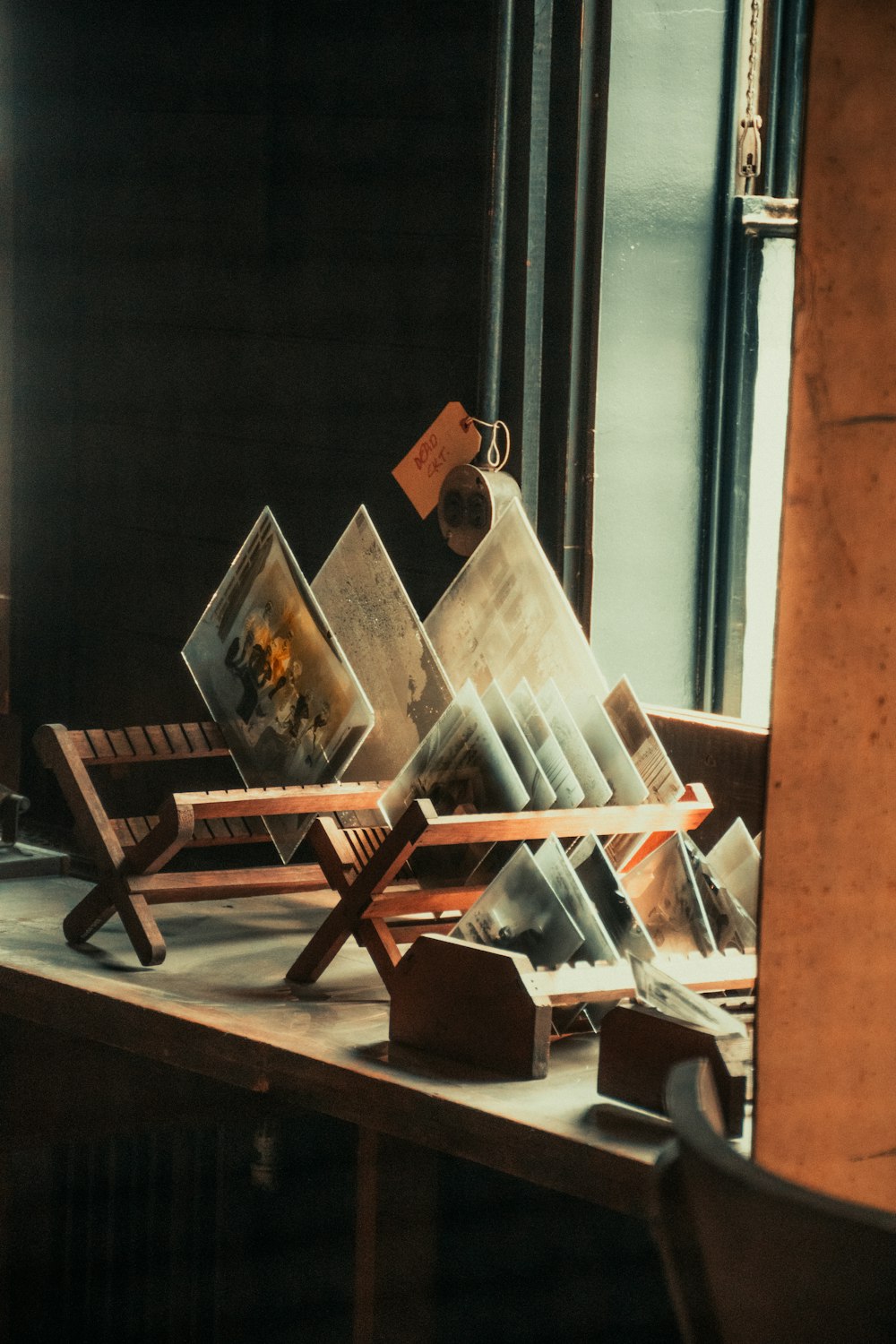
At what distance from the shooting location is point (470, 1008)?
1.84m

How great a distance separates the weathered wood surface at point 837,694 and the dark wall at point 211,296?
51.5 inches

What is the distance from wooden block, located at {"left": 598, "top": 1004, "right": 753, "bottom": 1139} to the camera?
1.63 m

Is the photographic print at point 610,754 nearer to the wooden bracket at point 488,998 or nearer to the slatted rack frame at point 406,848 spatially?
the slatted rack frame at point 406,848

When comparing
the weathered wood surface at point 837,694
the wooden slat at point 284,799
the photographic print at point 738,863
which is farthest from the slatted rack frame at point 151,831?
the weathered wood surface at point 837,694

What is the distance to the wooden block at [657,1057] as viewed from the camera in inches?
64.2

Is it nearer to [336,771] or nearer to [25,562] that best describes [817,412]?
[336,771]

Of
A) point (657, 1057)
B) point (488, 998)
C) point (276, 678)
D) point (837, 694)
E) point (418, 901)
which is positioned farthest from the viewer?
point (276, 678)

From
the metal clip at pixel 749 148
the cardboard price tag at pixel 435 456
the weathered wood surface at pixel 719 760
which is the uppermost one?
the metal clip at pixel 749 148

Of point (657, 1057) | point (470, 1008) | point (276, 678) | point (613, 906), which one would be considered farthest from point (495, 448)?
point (657, 1057)

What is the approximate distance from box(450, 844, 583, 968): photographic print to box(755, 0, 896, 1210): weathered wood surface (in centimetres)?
51

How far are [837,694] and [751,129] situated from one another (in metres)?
1.49

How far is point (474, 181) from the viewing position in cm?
258

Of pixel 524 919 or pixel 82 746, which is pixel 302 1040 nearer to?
pixel 524 919

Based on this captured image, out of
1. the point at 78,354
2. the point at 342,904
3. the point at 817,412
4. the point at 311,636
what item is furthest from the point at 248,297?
the point at 817,412
